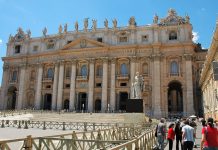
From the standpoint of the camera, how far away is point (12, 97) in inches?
2464

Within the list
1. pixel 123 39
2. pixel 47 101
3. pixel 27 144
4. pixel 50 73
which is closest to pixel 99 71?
pixel 123 39

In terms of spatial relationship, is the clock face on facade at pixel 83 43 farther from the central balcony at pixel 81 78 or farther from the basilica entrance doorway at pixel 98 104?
the basilica entrance doorway at pixel 98 104

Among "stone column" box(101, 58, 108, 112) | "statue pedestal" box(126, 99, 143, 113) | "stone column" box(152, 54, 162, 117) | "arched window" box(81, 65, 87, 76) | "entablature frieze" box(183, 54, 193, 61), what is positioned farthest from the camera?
"arched window" box(81, 65, 87, 76)

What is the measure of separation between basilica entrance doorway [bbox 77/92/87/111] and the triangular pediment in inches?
395

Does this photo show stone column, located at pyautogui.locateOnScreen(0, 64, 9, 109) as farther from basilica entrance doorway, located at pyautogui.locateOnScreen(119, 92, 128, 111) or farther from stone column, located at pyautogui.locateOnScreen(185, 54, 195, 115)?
stone column, located at pyautogui.locateOnScreen(185, 54, 195, 115)

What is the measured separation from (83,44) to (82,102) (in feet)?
40.1

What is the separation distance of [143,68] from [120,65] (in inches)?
191

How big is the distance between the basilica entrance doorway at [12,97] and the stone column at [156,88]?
33.0 m

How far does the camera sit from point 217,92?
891 inches

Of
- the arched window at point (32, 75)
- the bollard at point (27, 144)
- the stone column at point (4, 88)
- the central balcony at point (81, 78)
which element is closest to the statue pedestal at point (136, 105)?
the central balcony at point (81, 78)

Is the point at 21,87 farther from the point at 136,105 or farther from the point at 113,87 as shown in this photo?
the point at 136,105

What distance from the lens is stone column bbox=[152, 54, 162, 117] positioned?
47.4 m

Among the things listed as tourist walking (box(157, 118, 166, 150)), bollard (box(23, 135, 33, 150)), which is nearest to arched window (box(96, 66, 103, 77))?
tourist walking (box(157, 118, 166, 150))

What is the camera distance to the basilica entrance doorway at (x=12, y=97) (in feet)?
201
